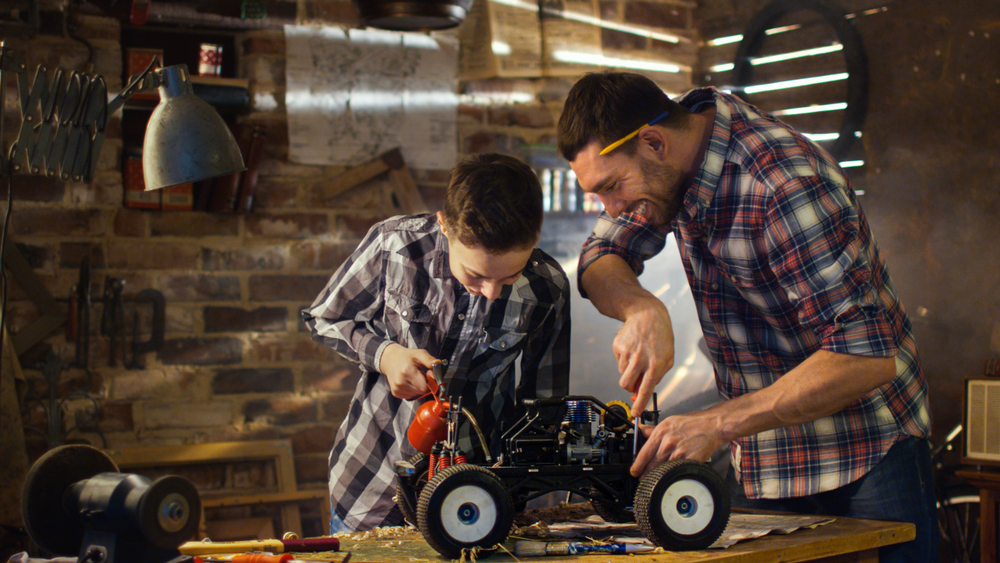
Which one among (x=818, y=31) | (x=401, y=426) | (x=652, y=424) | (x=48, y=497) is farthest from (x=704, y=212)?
(x=818, y=31)

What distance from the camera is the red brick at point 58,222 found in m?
2.60

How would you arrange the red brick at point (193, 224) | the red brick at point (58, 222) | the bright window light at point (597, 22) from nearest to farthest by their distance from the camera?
the red brick at point (58, 222)
the red brick at point (193, 224)
the bright window light at point (597, 22)

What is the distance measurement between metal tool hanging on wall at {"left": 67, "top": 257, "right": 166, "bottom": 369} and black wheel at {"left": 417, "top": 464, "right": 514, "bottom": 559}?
6.31 feet

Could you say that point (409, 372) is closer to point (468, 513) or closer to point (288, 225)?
point (468, 513)

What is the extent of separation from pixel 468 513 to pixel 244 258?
195cm

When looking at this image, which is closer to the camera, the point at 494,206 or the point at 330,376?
the point at 494,206

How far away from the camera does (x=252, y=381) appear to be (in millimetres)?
2836

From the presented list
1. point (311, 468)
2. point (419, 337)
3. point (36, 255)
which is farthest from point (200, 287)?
point (419, 337)

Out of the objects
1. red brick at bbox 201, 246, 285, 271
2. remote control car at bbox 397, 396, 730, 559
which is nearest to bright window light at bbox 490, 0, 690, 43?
red brick at bbox 201, 246, 285, 271

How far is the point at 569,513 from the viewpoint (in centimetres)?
Result: 148

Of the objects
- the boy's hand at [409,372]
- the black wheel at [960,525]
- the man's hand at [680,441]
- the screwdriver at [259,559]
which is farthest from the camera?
the black wheel at [960,525]

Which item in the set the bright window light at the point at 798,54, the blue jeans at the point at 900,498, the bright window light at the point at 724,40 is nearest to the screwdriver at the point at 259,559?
the blue jeans at the point at 900,498

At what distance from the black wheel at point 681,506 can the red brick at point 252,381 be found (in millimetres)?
1960

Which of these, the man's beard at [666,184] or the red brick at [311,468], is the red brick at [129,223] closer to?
the red brick at [311,468]
